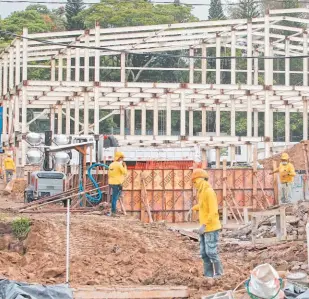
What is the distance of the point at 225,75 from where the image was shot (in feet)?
298

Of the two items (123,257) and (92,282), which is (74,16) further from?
(92,282)

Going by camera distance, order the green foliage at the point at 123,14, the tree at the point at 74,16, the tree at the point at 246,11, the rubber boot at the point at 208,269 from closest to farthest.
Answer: the rubber boot at the point at 208,269 < the green foliage at the point at 123,14 < the tree at the point at 74,16 < the tree at the point at 246,11

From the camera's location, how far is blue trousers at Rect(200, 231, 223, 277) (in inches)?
623

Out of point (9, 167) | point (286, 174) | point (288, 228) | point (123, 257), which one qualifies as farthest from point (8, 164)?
point (123, 257)

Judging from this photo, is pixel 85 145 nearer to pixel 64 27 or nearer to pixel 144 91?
pixel 144 91

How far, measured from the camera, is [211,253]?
623 inches

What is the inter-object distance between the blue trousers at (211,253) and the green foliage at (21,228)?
6.74 metres

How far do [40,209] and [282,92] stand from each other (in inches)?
1029

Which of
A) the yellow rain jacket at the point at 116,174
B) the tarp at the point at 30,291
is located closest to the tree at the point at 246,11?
the yellow rain jacket at the point at 116,174

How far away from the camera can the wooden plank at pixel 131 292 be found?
14.3 metres

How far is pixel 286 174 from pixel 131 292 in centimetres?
1839

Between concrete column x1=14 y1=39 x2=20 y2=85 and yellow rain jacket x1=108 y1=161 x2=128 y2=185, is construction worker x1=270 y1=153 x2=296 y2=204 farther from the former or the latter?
concrete column x1=14 y1=39 x2=20 y2=85

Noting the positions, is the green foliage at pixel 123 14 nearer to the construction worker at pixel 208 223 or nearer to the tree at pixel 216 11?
the tree at pixel 216 11

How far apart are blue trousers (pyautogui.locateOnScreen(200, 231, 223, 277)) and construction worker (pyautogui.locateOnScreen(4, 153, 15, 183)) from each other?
27963mm
